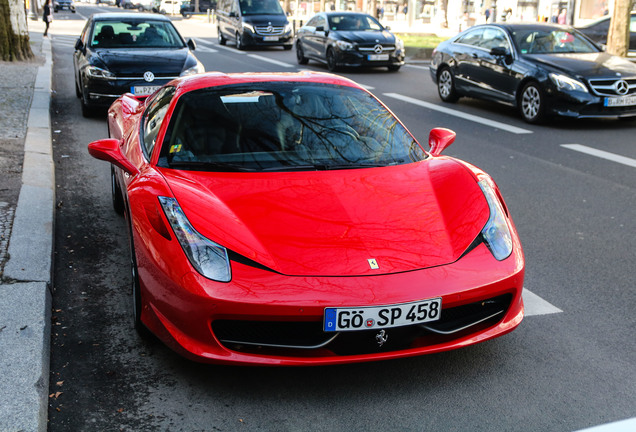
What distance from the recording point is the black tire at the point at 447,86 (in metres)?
13.7

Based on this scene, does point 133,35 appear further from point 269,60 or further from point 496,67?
point 269,60

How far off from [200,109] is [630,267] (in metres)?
3.05

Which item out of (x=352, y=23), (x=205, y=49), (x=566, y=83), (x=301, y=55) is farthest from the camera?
(x=205, y=49)

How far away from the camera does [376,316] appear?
10.4ft

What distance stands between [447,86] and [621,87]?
3559 millimetres

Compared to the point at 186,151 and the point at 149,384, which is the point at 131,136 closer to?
the point at 186,151

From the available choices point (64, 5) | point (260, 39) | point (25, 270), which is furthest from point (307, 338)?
point (64, 5)

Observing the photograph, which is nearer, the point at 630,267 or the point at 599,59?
the point at 630,267

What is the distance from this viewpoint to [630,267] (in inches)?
203

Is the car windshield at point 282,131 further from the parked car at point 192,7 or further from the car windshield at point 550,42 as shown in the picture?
the parked car at point 192,7

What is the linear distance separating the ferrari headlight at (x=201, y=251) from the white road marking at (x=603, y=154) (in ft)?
21.3

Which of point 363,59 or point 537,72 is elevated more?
point 537,72

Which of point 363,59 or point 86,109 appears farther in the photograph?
point 363,59

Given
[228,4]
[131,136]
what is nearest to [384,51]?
[228,4]
